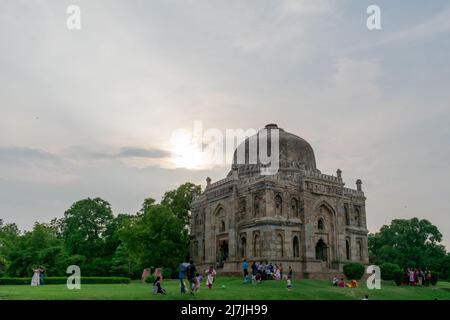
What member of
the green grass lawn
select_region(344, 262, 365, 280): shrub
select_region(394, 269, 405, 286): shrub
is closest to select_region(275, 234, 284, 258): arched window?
select_region(344, 262, 365, 280): shrub

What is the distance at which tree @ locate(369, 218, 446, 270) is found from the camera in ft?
217

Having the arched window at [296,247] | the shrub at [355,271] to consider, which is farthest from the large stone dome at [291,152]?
the shrub at [355,271]

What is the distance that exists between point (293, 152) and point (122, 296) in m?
30.4

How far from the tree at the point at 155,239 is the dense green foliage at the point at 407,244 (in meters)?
31.6

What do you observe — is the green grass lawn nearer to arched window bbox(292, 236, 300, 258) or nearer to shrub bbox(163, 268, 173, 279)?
arched window bbox(292, 236, 300, 258)

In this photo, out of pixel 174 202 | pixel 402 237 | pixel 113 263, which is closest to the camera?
pixel 174 202

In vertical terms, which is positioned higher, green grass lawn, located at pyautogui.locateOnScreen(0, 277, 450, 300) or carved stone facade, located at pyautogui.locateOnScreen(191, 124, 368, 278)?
carved stone facade, located at pyautogui.locateOnScreen(191, 124, 368, 278)

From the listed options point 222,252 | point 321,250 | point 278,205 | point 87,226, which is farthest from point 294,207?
point 87,226

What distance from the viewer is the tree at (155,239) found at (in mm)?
46500

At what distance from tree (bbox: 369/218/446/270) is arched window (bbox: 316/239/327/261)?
2453 centimetres

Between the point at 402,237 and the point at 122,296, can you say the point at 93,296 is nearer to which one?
the point at 122,296

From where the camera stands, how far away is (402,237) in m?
68.6

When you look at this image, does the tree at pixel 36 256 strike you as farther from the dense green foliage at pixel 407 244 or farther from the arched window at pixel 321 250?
the dense green foliage at pixel 407 244
